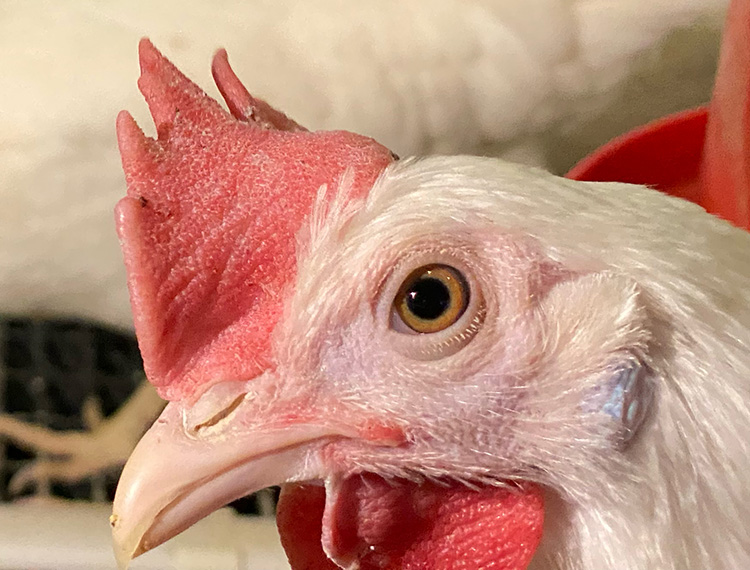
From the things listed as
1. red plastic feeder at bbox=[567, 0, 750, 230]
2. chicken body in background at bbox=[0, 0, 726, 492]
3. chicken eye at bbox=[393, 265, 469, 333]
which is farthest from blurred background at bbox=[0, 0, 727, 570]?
chicken eye at bbox=[393, 265, 469, 333]

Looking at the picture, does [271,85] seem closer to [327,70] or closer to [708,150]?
[327,70]

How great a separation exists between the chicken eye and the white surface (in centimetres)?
77

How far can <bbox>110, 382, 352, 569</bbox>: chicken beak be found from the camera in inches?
20.5

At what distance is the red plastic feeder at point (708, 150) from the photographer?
1.04 meters

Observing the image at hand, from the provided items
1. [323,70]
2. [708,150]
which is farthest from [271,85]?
[708,150]

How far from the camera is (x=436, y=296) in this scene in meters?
0.51

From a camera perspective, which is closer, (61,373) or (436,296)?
(436,296)

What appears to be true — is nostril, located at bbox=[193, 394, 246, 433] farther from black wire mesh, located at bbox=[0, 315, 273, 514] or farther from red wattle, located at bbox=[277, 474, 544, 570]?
black wire mesh, located at bbox=[0, 315, 273, 514]

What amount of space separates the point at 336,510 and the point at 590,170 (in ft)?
2.71

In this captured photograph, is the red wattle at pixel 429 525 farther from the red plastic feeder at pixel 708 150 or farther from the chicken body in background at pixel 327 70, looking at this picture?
the chicken body in background at pixel 327 70

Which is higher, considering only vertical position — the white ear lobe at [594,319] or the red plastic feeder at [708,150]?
the red plastic feeder at [708,150]

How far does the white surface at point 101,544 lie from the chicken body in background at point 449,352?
0.64m

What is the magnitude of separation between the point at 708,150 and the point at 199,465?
100 centimetres

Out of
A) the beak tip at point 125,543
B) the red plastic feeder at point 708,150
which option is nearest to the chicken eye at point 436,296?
the beak tip at point 125,543
